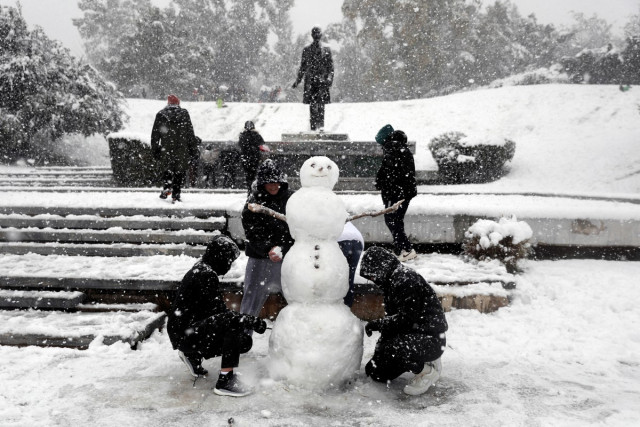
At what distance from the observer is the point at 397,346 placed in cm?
356

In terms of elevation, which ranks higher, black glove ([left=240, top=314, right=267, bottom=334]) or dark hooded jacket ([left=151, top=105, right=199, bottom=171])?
dark hooded jacket ([left=151, top=105, right=199, bottom=171])

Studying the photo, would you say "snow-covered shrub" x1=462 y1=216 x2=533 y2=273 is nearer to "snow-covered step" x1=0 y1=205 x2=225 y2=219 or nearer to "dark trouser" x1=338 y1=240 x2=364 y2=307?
"dark trouser" x1=338 y1=240 x2=364 y2=307

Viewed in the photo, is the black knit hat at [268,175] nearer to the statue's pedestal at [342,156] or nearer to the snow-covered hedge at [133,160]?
the statue's pedestal at [342,156]

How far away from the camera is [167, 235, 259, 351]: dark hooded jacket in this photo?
3611 mm

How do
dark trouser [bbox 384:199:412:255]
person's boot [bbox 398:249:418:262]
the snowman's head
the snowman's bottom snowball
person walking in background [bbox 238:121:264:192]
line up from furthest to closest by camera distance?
1. person walking in background [bbox 238:121:264:192]
2. person's boot [bbox 398:249:418:262]
3. dark trouser [bbox 384:199:412:255]
4. the snowman's head
5. the snowman's bottom snowball

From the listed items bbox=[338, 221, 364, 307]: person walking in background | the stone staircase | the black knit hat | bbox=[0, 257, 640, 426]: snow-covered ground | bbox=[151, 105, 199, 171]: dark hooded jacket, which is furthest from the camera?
bbox=[151, 105, 199, 171]: dark hooded jacket

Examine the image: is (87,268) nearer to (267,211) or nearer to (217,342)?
(217,342)

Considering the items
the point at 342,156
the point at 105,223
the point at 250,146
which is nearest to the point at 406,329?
the point at 105,223

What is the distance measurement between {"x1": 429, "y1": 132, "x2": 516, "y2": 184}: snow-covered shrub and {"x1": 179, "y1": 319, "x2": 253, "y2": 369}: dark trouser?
1019 cm

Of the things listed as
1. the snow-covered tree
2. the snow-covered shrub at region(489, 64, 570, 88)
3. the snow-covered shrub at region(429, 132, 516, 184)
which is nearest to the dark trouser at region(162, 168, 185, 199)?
the snow-covered shrub at region(429, 132, 516, 184)

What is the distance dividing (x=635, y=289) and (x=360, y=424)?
4339 millimetres

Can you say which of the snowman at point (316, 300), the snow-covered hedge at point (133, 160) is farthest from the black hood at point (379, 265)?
the snow-covered hedge at point (133, 160)

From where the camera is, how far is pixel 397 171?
233 inches

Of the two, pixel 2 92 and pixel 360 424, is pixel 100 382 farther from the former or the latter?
pixel 2 92
